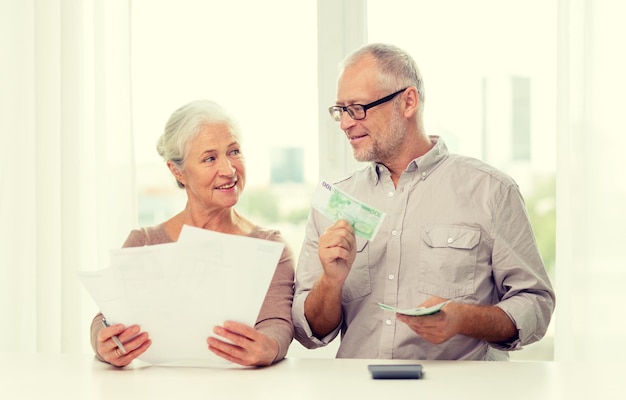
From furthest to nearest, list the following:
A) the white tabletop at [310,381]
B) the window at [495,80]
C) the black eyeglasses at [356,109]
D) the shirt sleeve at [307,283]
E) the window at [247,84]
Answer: the window at [247,84], the window at [495,80], the black eyeglasses at [356,109], the shirt sleeve at [307,283], the white tabletop at [310,381]

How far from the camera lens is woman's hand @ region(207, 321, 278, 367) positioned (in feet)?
5.49

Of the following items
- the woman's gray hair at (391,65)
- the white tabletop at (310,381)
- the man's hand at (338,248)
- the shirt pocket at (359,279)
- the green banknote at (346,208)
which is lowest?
the white tabletop at (310,381)

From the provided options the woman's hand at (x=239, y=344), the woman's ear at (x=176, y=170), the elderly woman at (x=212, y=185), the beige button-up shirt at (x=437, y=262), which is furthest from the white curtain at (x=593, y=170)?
the woman's hand at (x=239, y=344)

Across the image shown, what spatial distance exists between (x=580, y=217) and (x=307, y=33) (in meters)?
1.31

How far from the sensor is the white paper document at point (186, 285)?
1.60m

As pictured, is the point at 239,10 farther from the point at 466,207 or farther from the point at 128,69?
the point at 466,207

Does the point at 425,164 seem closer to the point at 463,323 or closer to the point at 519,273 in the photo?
the point at 519,273

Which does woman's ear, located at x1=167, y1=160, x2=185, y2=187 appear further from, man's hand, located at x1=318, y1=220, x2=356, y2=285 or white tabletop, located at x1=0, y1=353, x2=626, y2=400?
white tabletop, located at x1=0, y1=353, x2=626, y2=400

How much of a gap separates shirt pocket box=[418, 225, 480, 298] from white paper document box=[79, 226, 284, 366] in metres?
0.62

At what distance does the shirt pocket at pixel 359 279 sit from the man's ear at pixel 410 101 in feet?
1.30

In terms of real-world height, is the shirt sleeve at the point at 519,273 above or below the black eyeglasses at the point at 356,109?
below

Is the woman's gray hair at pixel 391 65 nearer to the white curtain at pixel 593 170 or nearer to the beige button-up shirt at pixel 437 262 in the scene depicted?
the beige button-up shirt at pixel 437 262

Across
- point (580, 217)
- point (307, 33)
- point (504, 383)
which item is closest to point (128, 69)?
point (307, 33)

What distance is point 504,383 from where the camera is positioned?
1.50 meters
